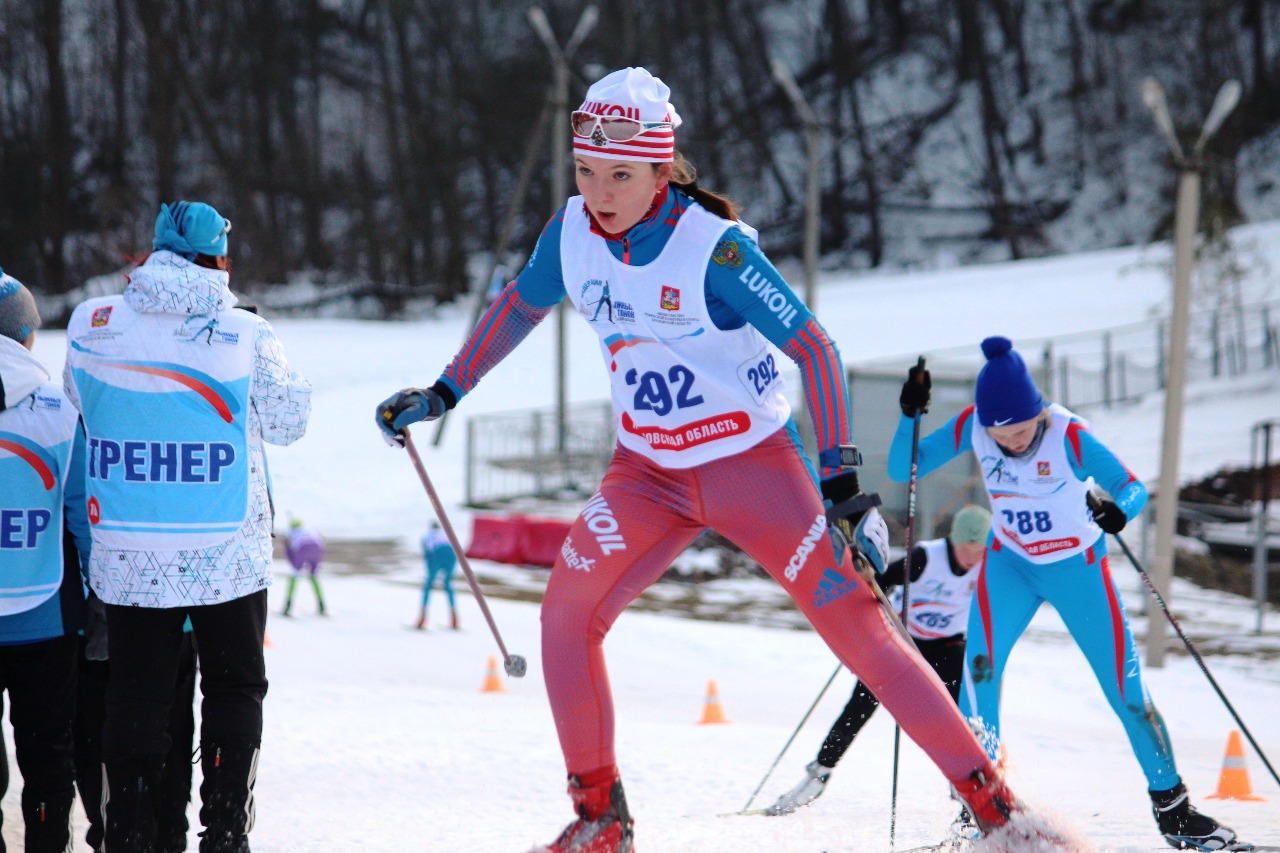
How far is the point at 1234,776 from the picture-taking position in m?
6.49

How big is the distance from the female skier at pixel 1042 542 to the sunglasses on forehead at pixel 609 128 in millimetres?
1926

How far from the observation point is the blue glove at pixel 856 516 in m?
3.31

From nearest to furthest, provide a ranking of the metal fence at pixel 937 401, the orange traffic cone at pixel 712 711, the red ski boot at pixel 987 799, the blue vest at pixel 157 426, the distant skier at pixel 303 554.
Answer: the red ski boot at pixel 987 799 < the blue vest at pixel 157 426 < the orange traffic cone at pixel 712 711 < the distant skier at pixel 303 554 < the metal fence at pixel 937 401

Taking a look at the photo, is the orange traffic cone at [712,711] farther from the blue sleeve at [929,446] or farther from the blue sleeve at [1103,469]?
the blue sleeve at [1103,469]

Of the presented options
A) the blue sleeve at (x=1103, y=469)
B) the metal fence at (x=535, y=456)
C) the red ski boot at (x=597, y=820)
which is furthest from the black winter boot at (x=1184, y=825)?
the metal fence at (x=535, y=456)

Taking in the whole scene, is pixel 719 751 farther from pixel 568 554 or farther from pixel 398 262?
pixel 398 262

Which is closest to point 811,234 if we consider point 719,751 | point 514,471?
point 514,471

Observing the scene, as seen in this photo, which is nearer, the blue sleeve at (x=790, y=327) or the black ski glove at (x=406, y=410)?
the blue sleeve at (x=790, y=327)

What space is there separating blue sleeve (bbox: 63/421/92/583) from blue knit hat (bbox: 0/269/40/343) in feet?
1.03

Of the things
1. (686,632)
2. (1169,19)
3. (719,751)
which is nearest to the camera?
(719,751)

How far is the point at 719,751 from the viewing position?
7.00m

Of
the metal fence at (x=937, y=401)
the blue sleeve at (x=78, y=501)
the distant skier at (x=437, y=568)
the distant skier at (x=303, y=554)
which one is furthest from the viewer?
the metal fence at (x=937, y=401)

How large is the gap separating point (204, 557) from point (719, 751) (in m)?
3.94

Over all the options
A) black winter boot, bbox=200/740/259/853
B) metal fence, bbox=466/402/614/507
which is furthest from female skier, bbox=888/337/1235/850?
metal fence, bbox=466/402/614/507
